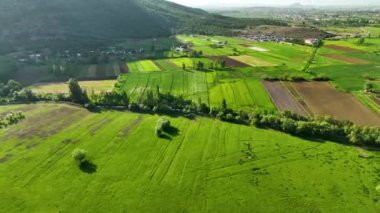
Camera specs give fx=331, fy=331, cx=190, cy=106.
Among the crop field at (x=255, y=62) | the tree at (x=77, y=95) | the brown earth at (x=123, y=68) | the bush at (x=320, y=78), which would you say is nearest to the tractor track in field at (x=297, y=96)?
the bush at (x=320, y=78)

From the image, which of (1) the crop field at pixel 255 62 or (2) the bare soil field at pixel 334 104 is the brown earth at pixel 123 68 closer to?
(1) the crop field at pixel 255 62

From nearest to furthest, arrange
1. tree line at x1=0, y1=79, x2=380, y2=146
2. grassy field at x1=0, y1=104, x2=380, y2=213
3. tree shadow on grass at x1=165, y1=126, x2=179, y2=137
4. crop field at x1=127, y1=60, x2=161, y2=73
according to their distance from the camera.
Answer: grassy field at x1=0, y1=104, x2=380, y2=213, tree line at x1=0, y1=79, x2=380, y2=146, tree shadow on grass at x1=165, y1=126, x2=179, y2=137, crop field at x1=127, y1=60, x2=161, y2=73

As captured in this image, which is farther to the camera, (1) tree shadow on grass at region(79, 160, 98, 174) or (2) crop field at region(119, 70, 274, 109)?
(2) crop field at region(119, 70, 274, 109)

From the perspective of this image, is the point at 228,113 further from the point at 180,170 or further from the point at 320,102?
the point at 320,102

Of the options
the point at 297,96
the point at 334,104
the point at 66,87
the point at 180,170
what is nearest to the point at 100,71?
the point at 66,87

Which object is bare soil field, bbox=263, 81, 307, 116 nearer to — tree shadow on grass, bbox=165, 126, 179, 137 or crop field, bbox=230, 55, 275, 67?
crop field, bbox=230, 55, 275, 67

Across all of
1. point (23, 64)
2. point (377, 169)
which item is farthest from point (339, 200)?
point (23, 64)

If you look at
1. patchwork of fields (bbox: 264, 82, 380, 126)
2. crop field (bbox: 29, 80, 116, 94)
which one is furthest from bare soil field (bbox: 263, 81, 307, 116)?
crop field (bbox: 29, 80, 116, 94)

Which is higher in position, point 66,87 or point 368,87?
point 368,87
